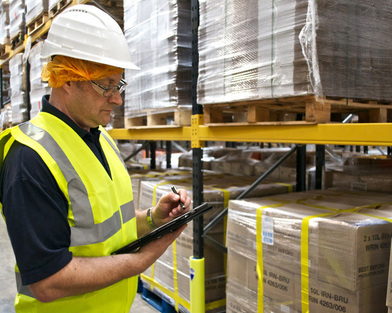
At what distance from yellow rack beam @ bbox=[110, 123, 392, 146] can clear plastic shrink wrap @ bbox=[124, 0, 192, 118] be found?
33 cm

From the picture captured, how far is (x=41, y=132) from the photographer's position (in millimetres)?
1558

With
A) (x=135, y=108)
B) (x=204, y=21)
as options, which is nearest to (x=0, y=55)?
(x=135, y=108)

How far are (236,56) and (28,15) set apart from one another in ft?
16.8

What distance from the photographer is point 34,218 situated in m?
1.33

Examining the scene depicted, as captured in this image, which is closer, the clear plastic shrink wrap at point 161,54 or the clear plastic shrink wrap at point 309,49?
the clear plastic shrink wrap at point 309,49

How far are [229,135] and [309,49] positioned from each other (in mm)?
982

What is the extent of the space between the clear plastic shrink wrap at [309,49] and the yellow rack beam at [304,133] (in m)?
0.22

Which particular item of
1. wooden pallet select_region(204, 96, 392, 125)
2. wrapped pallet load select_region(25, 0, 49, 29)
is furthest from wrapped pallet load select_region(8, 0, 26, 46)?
wooden pallet select_region(204, 96, 392, 125)

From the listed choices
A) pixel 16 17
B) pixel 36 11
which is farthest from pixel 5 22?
pixel 36 11

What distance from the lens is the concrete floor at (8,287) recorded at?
4.02 m

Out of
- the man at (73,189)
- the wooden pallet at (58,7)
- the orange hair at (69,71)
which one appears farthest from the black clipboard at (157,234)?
the wooden pallet at (58,7)

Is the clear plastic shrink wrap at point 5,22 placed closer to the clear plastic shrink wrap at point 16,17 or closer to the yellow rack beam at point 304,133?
the clear plastic shrink wrap at point 16,17

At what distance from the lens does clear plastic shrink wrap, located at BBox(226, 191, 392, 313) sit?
198cm

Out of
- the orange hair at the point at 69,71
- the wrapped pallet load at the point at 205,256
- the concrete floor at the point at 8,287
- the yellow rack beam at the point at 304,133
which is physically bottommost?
the concrete floor at the point at 8,287
